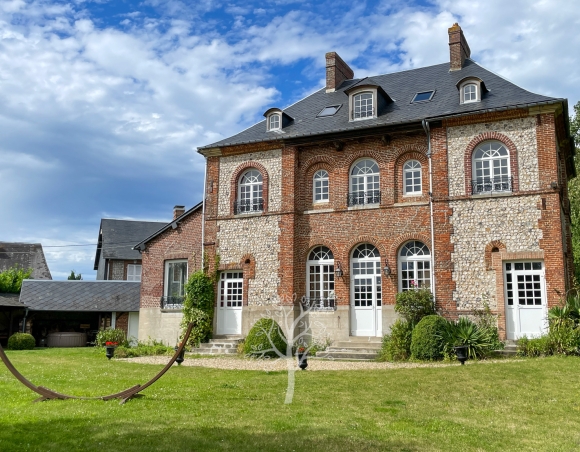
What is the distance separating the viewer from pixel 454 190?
16.4 meters

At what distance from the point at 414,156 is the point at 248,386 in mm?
9716

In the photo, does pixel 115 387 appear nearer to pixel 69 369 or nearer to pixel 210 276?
pixel 69 369

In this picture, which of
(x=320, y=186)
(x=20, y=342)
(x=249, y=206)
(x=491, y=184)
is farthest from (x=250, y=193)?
(x=20, y=342)

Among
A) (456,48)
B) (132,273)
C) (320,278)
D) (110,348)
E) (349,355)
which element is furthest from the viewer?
(132,273)

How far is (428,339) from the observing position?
1425 centimetres

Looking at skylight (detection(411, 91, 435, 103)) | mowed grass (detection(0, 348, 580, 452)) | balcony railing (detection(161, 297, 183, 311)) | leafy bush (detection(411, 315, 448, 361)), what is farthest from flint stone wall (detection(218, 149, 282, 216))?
mowed grass (detection(0, 348, 580, 452))

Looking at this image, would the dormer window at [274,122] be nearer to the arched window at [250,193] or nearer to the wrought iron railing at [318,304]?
the arched window at [250,193]

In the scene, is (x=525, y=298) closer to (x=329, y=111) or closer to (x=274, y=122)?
(x=329, y=111)

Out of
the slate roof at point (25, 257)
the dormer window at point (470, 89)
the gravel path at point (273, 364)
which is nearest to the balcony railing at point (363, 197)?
the dormer window at point (470, 89)

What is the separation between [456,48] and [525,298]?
9.23 meters

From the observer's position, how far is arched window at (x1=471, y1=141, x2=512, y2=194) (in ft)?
52.7

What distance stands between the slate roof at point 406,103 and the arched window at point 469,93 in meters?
0.24

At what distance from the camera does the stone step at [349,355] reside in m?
15.6

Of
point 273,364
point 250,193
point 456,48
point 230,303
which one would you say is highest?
point 456,48
